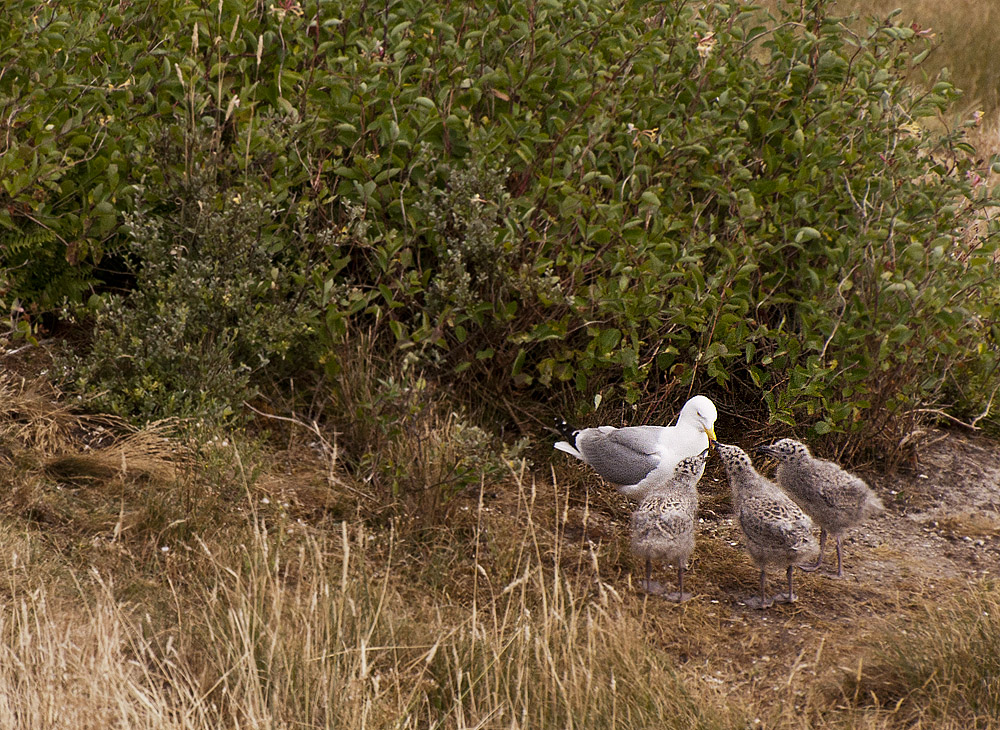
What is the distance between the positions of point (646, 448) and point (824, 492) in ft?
2.62

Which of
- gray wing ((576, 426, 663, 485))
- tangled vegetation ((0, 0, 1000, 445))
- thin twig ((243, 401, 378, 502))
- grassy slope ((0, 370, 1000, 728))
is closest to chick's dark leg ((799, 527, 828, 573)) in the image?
grassy slope ((0, 370, 1000, 728))

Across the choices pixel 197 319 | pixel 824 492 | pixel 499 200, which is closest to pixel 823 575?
pixel 824 492

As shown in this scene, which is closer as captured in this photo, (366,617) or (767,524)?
(366,617)

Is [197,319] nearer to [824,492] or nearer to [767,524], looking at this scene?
[767,524]

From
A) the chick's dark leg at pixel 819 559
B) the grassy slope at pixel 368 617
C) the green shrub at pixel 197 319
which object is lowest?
the chick's dark leg at pixel 819 559

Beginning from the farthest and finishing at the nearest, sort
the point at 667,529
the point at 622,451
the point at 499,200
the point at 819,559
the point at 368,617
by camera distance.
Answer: the point at 499,200 < the point at 819,559 < the point at 622,451 < the point at 667,529 < the point at 368,617

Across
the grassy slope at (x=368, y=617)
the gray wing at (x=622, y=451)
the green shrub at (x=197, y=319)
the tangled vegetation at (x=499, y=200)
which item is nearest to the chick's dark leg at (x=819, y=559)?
the grassy slope at (x=368, y=617)

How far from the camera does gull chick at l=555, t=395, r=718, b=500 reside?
15.9ft

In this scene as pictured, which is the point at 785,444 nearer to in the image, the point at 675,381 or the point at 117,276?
the point at 675,381

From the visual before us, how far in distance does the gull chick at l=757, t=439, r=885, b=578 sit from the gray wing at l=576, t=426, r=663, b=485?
577mm

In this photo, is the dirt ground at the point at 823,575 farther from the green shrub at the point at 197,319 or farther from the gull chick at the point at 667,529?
the green shrub at the point at 197,319

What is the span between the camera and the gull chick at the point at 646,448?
484 centimetres

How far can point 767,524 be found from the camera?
4.42 meters

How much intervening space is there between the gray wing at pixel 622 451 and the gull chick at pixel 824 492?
577mm
